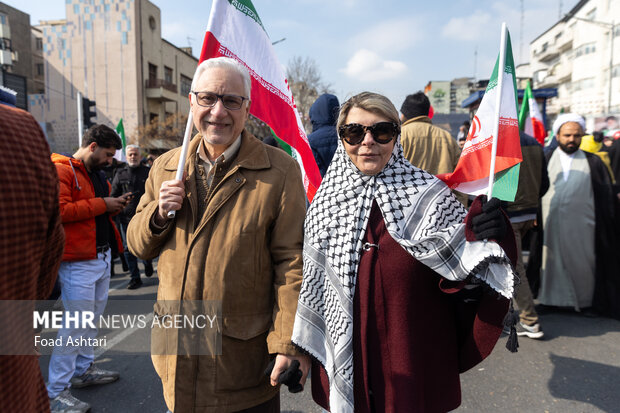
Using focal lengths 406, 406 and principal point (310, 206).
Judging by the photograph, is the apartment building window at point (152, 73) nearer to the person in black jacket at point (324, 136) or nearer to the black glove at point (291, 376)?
the person in black jacket at point (324, 136)

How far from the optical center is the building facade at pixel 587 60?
36156 millimetres

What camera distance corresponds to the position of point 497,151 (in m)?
2.29

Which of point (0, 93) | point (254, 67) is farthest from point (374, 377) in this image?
point (254, 67)

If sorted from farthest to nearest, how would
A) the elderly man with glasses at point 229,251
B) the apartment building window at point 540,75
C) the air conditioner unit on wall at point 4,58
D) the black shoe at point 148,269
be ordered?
the apartment building window at point 540,75
the air conditioner unit on wall at point 4,58
the black shoe at point 148,269
the elderly man with glasses at point 229,251

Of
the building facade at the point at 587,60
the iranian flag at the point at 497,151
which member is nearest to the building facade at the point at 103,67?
the building facade at the point at 587,60

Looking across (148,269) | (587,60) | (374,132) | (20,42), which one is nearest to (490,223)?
(374,132)

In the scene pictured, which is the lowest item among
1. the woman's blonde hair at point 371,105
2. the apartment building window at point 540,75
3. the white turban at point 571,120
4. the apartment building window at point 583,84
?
the woman's blonde hair at point 371,105

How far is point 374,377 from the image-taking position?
171cm

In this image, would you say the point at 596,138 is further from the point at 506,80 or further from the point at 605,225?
the point at 506,80

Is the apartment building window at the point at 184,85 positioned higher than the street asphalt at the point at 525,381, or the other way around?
the apartment building window at the point at 184,85

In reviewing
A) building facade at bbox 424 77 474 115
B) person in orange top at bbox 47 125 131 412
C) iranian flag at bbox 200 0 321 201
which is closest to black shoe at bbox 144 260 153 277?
person in orange top at bbox 47 125 131 412

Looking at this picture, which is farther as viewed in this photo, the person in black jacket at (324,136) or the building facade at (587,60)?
the building facade at (587,60)

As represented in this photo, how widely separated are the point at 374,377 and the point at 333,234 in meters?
0.62

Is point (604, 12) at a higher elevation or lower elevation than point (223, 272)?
higher
